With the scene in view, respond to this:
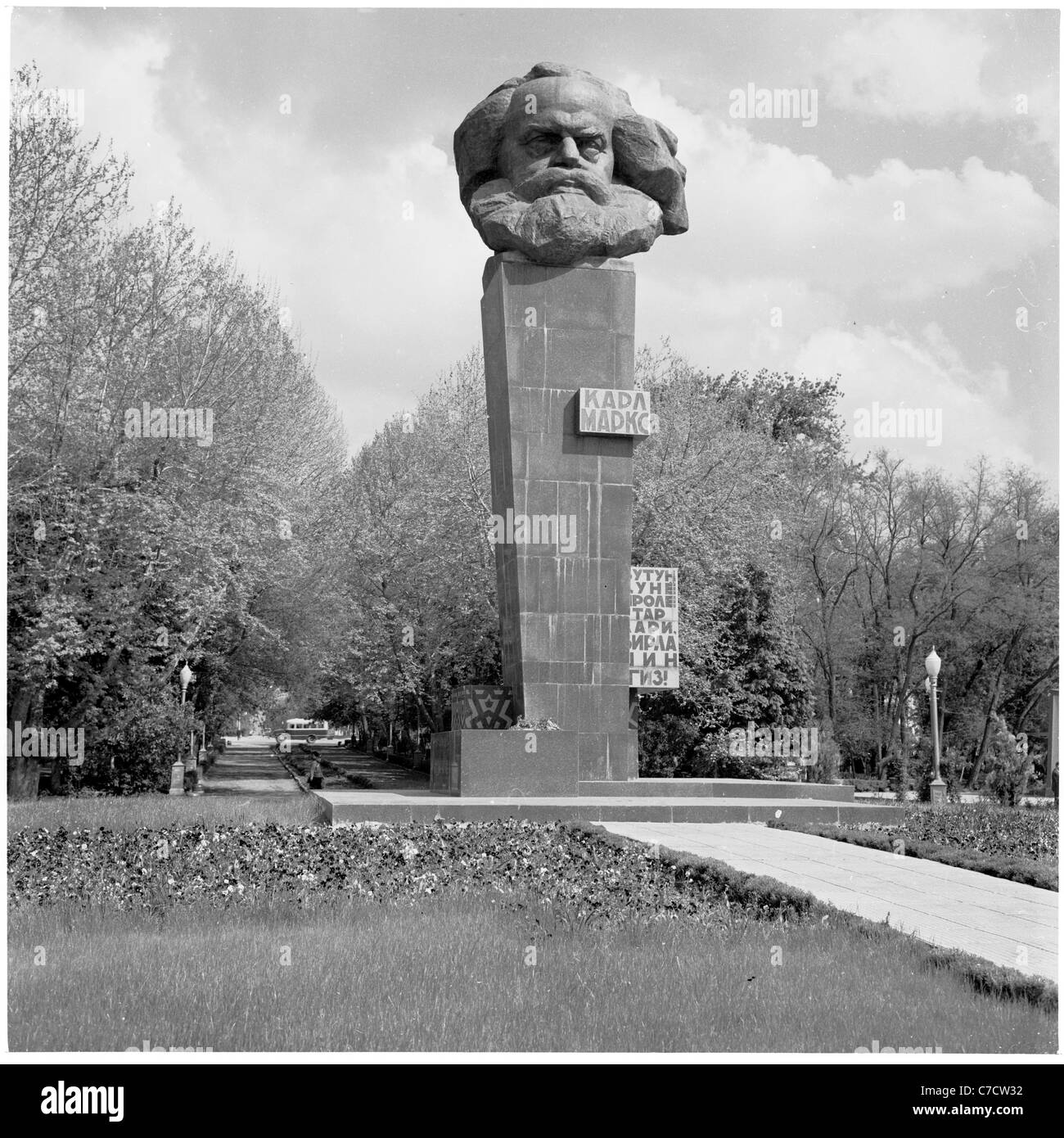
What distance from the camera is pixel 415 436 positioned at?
2919 cm

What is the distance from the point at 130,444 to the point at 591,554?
8.39 m

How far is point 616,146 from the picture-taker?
47.8ft

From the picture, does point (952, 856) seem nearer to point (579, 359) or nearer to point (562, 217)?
point (579, 359)

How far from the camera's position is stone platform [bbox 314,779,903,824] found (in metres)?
12.1

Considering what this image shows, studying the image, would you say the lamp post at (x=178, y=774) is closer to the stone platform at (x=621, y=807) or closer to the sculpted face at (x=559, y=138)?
the stone platform at (x=621, y=807)

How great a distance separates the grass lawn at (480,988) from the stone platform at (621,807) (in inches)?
215

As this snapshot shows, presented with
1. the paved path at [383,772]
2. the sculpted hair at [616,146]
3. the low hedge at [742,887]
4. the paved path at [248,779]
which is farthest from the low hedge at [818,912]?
the paved path at [248,779]

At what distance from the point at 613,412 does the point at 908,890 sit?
763 cm

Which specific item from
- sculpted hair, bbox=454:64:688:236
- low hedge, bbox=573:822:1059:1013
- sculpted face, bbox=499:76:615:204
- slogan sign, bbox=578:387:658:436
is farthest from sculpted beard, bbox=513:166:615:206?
low hedge, bbox=573:822:1059:1013

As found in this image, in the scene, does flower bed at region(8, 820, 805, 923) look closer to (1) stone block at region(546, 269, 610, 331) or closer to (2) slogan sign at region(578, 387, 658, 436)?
(2) slogan sign at region(578, 387, 658, 436)

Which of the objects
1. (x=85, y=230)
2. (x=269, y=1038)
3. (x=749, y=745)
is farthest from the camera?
(x=749, y=745)

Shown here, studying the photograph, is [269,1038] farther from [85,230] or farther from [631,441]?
[85,230]

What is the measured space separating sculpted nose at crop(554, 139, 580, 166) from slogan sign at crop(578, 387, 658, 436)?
8.74 feet
